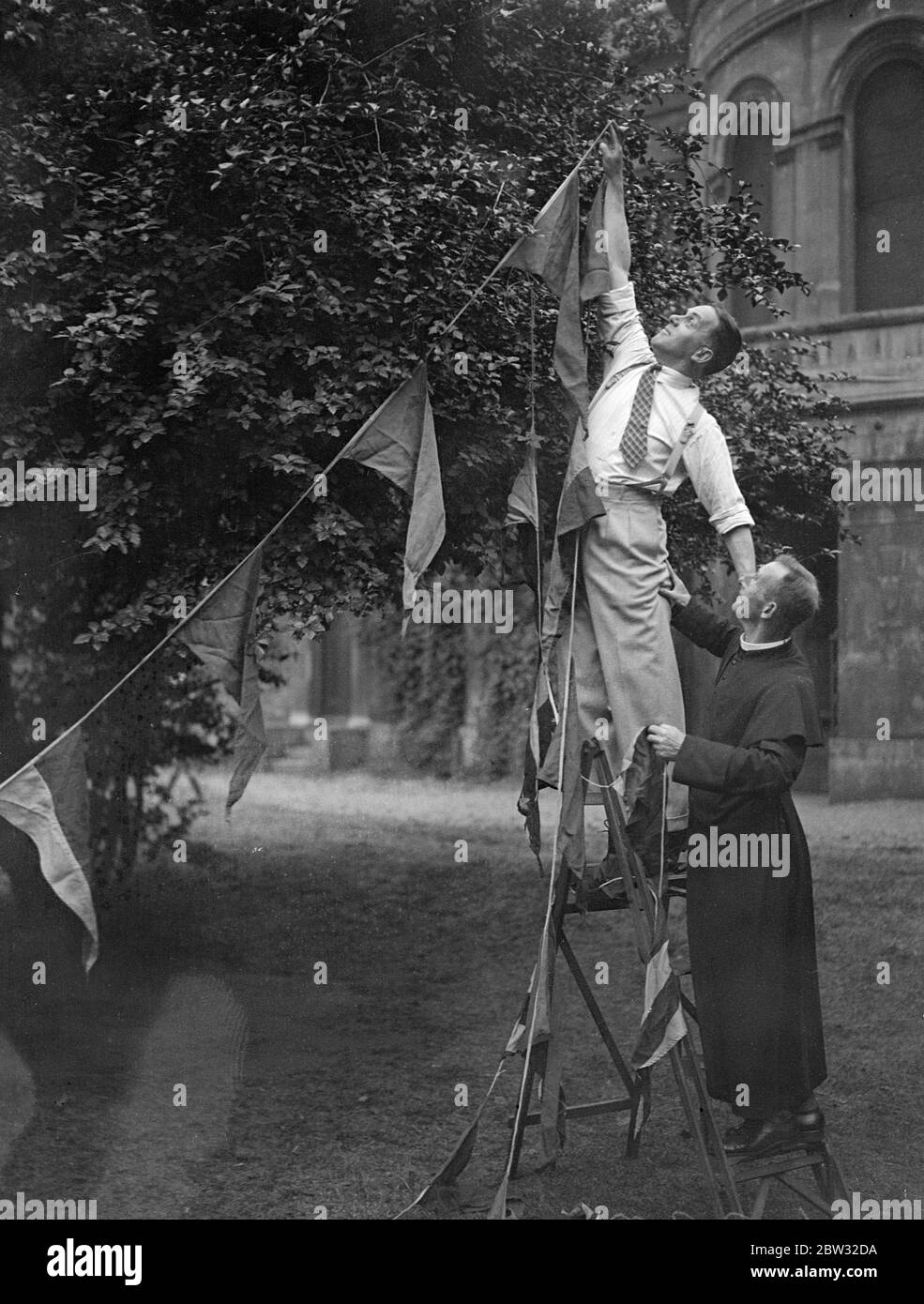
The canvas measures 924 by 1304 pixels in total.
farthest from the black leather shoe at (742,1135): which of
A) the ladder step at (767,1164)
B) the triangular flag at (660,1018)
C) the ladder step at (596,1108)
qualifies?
the triangular flag at (660,1018)

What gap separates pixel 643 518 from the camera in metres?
4.42

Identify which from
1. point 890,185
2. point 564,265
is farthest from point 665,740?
point 890,185

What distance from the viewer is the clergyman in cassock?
4.17m

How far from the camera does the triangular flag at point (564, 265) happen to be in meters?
4.46

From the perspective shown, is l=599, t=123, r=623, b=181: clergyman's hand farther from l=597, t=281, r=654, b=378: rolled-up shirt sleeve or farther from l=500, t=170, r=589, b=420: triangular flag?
l=597, t=281, r=654, b=378: rolled-up shirt sleeve

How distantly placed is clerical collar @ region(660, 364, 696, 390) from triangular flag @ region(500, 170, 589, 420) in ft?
0.92

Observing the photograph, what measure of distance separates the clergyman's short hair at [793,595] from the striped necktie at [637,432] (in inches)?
23.9

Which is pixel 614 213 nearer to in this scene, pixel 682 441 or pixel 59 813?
pixel 682 441

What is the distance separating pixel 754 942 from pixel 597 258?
2416mm

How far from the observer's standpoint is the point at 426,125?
18.6 feet

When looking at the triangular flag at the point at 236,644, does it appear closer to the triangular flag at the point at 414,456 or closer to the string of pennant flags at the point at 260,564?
the string of pennant flags at the point at 260,564

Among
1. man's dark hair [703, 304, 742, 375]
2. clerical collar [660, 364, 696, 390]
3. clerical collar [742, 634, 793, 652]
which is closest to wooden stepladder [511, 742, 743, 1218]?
clerical collar [742, 634, 793, 652]
